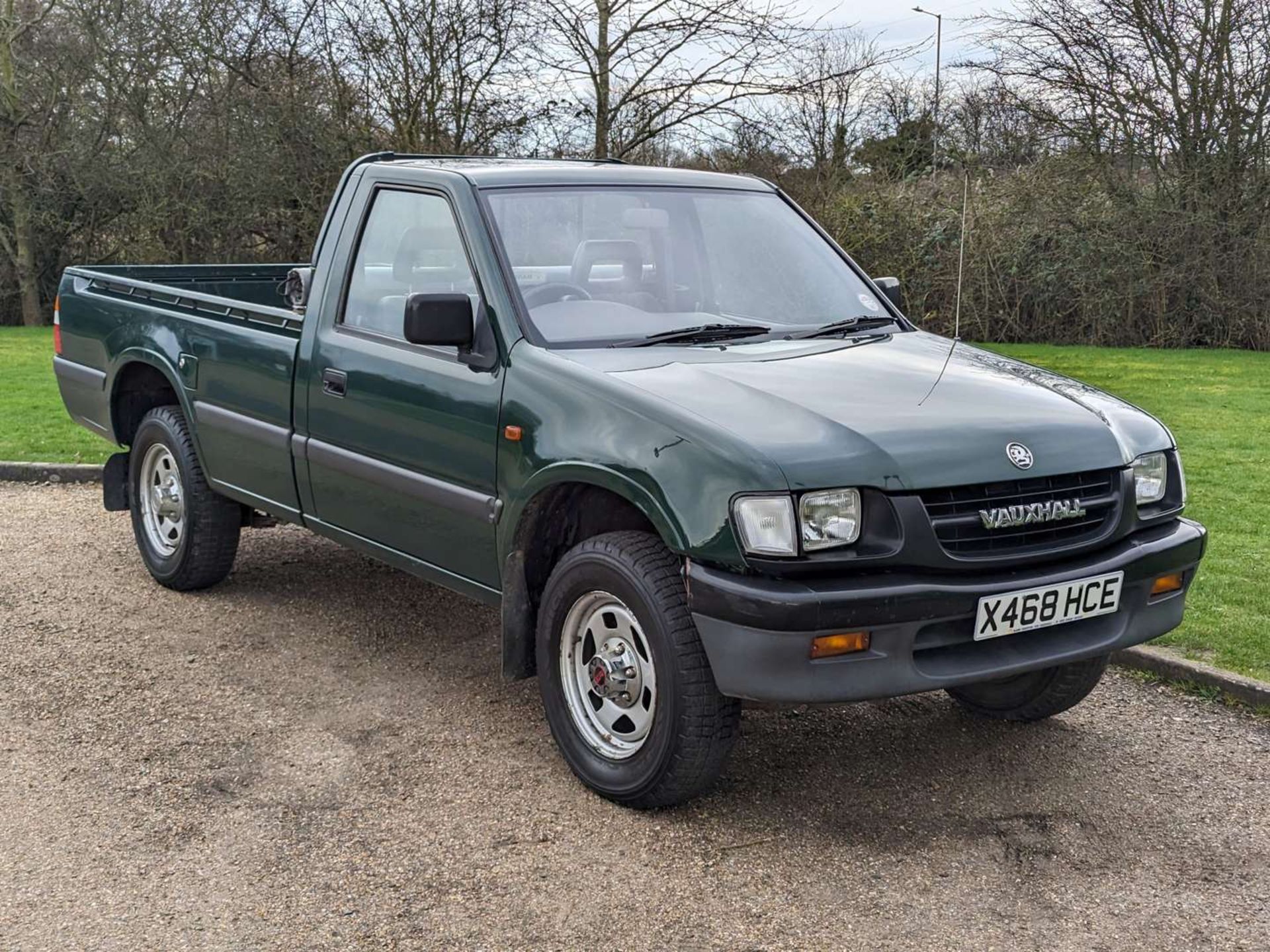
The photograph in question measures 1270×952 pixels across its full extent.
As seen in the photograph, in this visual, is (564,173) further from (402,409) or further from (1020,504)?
(1020,504)

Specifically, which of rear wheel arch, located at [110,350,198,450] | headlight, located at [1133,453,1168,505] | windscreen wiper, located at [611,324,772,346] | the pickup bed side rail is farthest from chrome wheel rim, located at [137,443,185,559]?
headlight, located at [1133,453,1168,505]

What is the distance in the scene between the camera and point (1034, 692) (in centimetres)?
498

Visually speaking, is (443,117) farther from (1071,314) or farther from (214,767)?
(214,767)

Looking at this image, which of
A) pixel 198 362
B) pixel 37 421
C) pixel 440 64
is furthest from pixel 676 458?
pixel 440 64

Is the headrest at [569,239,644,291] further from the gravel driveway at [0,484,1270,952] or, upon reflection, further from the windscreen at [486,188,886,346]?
the gravel driveway at [0,484,1270,952]

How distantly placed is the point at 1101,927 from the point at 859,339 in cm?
228

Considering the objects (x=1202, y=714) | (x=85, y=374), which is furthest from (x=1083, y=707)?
(x=85, y=374)

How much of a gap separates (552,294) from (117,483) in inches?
131

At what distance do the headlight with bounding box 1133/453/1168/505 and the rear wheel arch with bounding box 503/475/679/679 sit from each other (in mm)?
→ 1591

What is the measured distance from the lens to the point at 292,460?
5.63m

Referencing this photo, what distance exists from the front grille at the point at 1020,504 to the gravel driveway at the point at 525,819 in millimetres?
890

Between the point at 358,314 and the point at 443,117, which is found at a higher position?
the point at 443,117

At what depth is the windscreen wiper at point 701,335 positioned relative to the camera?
474cm

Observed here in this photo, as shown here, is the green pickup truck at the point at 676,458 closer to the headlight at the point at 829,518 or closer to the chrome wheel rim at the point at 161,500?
the headlight at the point at 829,518
